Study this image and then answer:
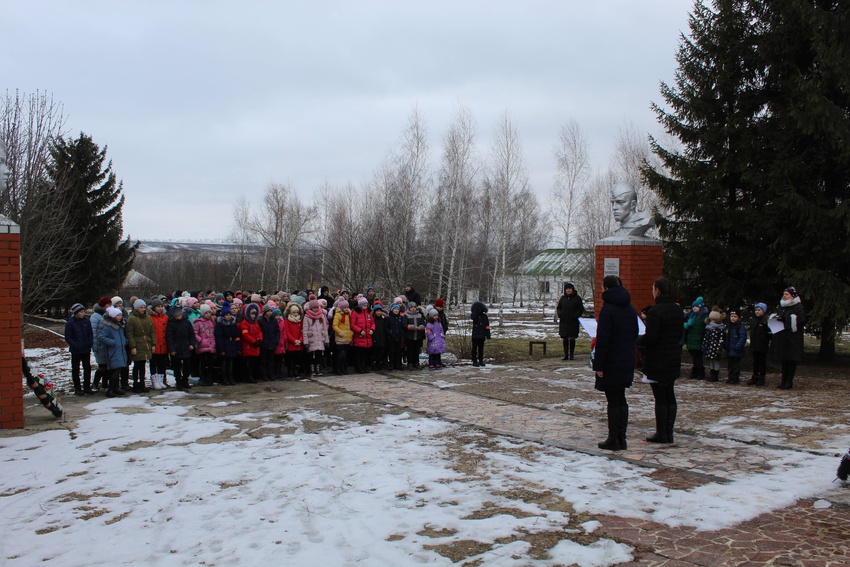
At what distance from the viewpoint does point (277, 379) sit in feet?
41.4

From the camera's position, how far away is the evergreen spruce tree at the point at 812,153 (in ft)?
41.6

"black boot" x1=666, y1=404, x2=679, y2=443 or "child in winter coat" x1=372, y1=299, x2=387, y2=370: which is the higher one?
"child in winter coat" x1=372, y1=299, x2=387, y2=370

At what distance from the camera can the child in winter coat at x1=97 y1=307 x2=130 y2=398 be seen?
10562 mm

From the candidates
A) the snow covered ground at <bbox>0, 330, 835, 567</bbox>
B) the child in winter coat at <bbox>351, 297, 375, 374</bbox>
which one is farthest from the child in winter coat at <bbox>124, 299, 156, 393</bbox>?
the child in winter coat at <bbox>351, 297, 375, 374</bbox>

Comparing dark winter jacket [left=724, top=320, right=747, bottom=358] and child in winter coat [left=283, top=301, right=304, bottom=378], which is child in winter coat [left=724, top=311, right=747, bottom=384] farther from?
child in winter coat [left=283, top=301, right=304, bottom=378]

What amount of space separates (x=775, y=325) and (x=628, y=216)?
3.91 metres

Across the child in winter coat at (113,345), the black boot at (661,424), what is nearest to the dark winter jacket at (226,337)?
the child in winter coat at (113,345)

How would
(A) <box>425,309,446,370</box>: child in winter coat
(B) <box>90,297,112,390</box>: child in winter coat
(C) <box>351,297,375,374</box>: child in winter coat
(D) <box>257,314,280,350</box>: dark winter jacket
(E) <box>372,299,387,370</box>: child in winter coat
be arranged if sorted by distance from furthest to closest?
(A) <box>425,309,446,370</box>: child in winter coat < (E) <box>372,299,387,370</box>: child in winter coat < (C) <box>351,297,375,374</box>: child in winter coat < (D) <box>257,314,280,350</box>: dark winter jacket < (B) <box>90,297,112,390</box>: child in winter coat

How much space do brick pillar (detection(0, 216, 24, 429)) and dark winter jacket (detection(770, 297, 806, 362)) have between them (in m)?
11.3

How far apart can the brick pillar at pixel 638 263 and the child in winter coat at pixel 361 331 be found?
15.5ft

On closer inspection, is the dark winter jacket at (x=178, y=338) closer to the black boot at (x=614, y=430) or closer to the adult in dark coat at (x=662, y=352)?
the black boot at (x=614, y=430)

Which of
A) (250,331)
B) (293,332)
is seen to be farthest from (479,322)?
(250,331)

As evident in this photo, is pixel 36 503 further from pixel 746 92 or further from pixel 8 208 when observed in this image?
pixel 746 92

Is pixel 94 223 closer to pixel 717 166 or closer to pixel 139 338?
pixel 139 338
